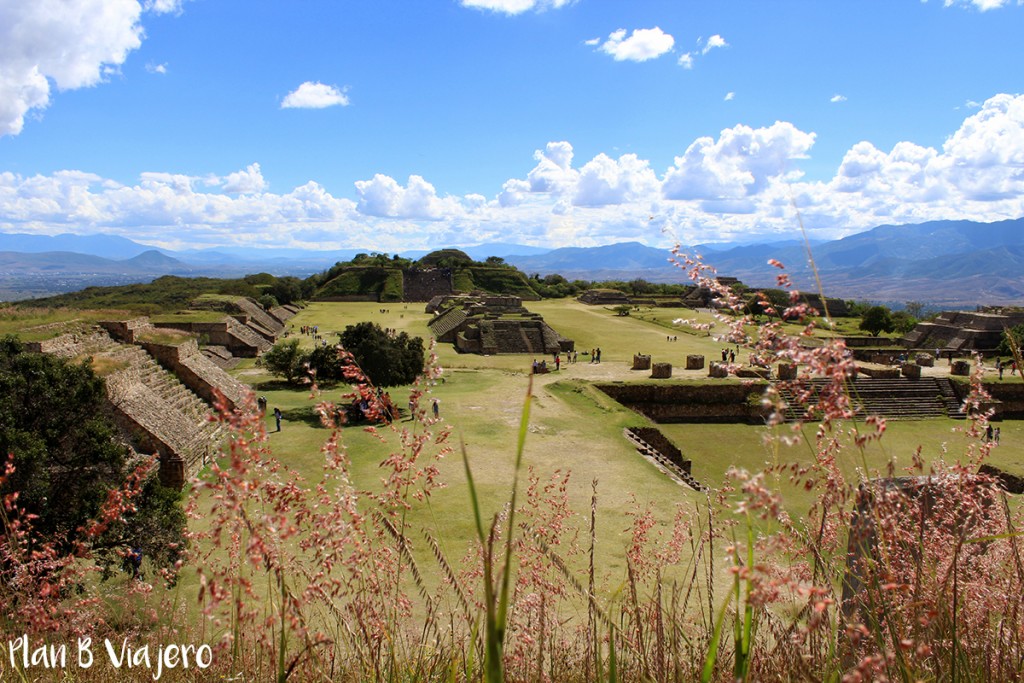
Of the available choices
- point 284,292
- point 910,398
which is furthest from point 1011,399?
point 284,292

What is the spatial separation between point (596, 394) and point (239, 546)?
20488mm

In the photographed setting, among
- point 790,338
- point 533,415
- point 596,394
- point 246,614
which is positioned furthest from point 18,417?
point 596,394

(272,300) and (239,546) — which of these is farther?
(272,300)

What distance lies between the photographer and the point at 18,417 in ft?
25.7

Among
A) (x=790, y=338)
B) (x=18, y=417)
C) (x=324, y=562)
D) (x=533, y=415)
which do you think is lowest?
(x=533, y=415)

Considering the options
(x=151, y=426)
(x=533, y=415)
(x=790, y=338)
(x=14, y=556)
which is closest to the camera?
(x=790, y=338)

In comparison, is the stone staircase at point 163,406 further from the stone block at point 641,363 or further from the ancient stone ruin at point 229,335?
the stone block at point 641,363

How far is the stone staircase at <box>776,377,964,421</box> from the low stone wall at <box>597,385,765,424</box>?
14.8 ft

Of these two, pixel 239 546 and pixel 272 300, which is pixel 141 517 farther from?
pixel 272 300

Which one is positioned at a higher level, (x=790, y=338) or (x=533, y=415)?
(x=790, y=338)

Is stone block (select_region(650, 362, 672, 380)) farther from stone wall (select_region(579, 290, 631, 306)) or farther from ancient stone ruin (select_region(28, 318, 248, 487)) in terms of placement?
stone wall (select_region(579, 290, 631, 306))

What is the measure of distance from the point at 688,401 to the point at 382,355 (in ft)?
39.8

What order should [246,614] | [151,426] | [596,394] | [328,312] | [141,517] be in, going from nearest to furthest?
1. [246,614]
2. [141,517]
3. [151,426]
4. [596,394]
5. [328,312]

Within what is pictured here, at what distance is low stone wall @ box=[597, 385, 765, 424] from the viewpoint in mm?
24406
